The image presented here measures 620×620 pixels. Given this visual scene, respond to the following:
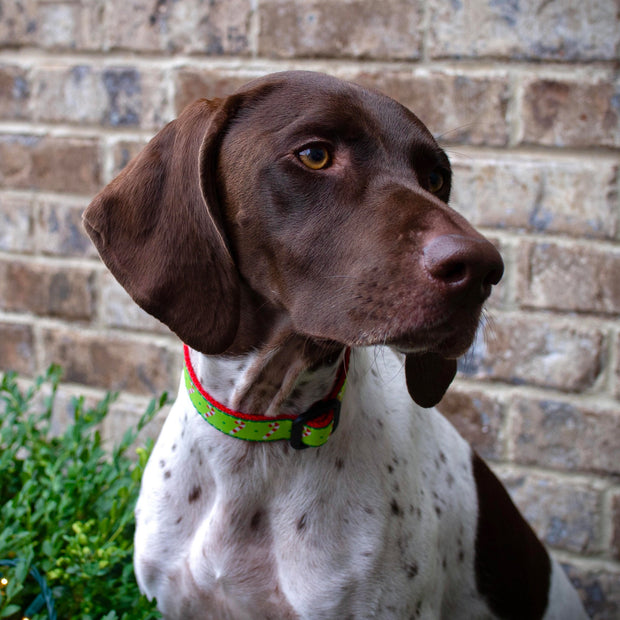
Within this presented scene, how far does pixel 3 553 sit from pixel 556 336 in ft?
5.68

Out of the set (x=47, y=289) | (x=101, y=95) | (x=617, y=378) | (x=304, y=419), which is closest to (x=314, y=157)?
(x=304, y=419)

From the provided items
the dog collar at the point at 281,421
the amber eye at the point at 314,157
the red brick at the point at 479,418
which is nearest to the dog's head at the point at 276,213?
the amber eye at the point at 314,157

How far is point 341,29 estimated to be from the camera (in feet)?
8.27

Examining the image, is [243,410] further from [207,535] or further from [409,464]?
[409,464]

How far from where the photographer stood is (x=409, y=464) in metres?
1.68

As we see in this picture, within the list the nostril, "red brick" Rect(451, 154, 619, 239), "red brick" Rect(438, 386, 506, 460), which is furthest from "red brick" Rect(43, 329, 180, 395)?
the nostril

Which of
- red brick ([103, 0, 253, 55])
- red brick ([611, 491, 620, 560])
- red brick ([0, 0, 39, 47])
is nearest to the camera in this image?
red brick ([611, 491, 620, 560])

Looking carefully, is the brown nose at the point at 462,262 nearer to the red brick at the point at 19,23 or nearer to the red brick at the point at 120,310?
the red brick at the point at 120,310

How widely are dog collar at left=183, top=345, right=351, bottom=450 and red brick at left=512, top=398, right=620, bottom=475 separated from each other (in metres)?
1.14

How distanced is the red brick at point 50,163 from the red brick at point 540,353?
1531 mm

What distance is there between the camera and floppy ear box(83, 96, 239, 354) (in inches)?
57.4

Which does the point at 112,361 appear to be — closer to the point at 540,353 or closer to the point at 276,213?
the point at 540,353

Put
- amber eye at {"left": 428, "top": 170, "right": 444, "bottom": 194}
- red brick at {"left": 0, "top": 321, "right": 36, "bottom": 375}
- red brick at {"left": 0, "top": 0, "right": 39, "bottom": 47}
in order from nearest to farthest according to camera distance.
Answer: amber eye at {"left": 428, "top": 170, "right": 444, "bottom": 194} → red brick at {"left": 0, "top": 0, "right": 39, "bottom": 47} → red brick at {"left": 0, "top": 321, "right": 36, "bottom": 375}

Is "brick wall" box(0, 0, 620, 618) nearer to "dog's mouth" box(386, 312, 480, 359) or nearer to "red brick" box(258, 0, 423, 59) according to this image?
"red brick" box(258, 0, 423, 59)
